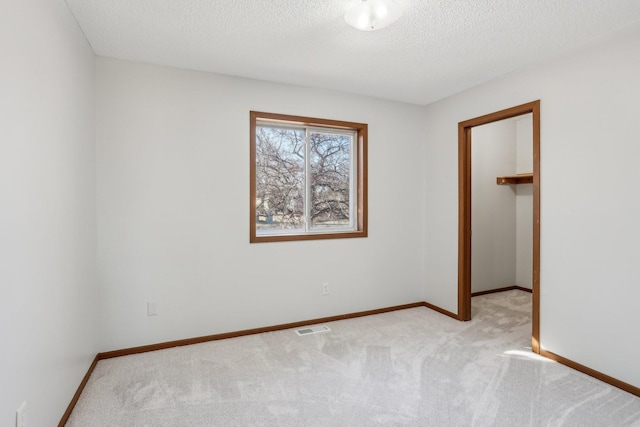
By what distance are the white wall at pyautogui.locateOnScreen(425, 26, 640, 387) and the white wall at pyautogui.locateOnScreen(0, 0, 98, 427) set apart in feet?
11.3

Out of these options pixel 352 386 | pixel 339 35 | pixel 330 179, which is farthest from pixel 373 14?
pixel 352 386

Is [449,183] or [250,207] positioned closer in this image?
[250,207]

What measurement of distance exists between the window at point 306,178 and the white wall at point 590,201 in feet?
5.35

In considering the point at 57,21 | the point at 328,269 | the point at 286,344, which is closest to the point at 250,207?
the point at 328,269

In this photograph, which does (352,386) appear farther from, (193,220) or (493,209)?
(493,209)

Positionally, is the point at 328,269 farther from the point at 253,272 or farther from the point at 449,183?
the point at 449,183

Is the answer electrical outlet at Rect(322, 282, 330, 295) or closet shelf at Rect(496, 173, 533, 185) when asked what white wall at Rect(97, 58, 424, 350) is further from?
closet shelf at Rect(496, 173, 533, 185)

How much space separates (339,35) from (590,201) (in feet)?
7.25

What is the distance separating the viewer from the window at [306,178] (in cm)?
343

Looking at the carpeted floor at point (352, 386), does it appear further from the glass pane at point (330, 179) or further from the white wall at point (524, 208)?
the white wall at point (524, 208)

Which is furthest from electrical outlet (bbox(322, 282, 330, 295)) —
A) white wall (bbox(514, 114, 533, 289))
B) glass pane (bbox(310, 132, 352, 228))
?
white wall (bbox(514, 114, 533, 289))

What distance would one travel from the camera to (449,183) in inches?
150

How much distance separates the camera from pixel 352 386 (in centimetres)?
229

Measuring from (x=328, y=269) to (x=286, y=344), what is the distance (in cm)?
93
